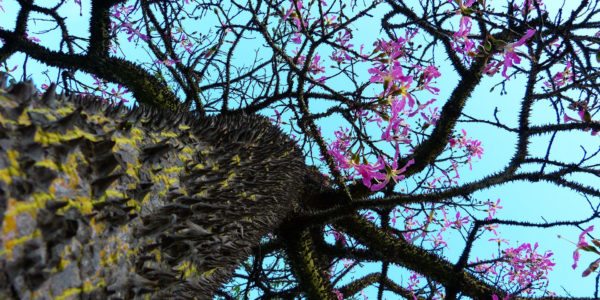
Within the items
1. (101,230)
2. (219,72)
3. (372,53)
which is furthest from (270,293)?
(101,230)

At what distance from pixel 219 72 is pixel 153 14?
0.86 meters

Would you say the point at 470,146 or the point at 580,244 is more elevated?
the point at 470,146

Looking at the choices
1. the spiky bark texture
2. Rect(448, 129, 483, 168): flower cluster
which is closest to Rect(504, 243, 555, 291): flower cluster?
Rect(448, 129, 483, 168): flower cluster

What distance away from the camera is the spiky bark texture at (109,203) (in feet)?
3.33

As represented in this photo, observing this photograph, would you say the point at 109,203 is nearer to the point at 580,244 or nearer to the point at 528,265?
the point at 580,244

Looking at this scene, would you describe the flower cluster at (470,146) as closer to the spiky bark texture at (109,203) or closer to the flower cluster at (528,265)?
the flower cluster at (528,265)

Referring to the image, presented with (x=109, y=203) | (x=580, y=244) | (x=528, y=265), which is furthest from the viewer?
(x=528, y=265)

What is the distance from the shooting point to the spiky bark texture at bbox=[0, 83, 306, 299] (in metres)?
1.01

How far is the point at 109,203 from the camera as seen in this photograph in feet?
4.12

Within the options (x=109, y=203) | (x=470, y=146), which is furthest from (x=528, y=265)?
(x=109, y=203)

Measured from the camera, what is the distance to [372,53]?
10.3 feet

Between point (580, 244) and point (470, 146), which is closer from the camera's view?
point (580, 244)

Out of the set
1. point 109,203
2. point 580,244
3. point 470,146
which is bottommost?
point 109,203

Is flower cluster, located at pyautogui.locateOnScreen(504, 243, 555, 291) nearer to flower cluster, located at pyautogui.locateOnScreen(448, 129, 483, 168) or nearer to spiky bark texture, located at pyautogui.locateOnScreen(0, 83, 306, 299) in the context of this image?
flower cluster, located at pyautogui.locateOnScreen(448, 129, 483, 168)
